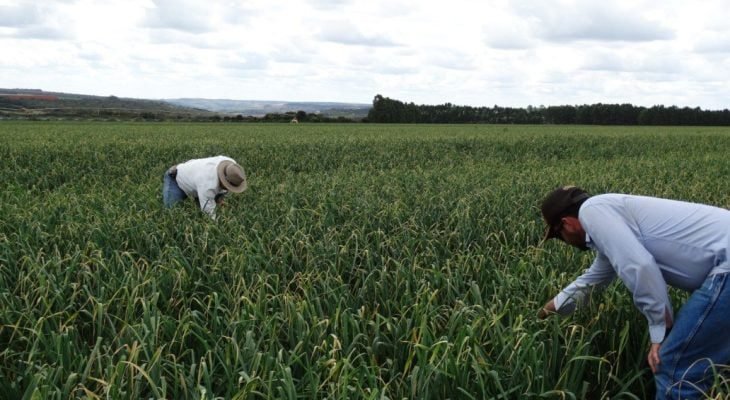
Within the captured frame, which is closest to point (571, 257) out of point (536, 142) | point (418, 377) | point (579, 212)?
point (579, 212)

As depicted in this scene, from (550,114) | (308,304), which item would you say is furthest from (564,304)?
(550,114)

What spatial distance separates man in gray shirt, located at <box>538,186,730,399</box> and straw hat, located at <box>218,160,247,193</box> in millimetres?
4469

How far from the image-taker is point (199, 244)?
18.5 feet

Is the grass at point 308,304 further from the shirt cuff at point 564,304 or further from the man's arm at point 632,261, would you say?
the man's arm at point 632,261

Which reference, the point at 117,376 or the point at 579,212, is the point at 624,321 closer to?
the point at 579,212

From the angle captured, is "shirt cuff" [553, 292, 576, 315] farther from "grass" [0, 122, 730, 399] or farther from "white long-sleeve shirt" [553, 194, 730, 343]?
"white long-sleeve shirt" [553, 194, 730, 343]

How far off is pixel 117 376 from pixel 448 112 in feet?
275

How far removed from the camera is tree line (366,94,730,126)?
78688 millimetres

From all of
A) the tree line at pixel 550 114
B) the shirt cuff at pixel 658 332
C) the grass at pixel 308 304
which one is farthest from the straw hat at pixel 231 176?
the tree line at pixel 550 114

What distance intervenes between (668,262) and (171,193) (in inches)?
257

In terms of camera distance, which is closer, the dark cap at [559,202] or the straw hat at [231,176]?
the dark cap at [559,202]

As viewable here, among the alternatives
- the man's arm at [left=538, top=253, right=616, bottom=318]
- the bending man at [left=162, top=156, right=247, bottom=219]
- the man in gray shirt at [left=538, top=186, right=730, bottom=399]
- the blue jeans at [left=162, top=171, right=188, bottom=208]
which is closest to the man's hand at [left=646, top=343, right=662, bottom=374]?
the man in gray shirt at [left=538, top=186, right=730, bottom=399]

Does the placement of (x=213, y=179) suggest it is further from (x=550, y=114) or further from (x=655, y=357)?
(x=550, y=114)

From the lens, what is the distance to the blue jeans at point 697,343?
294 centimetres
